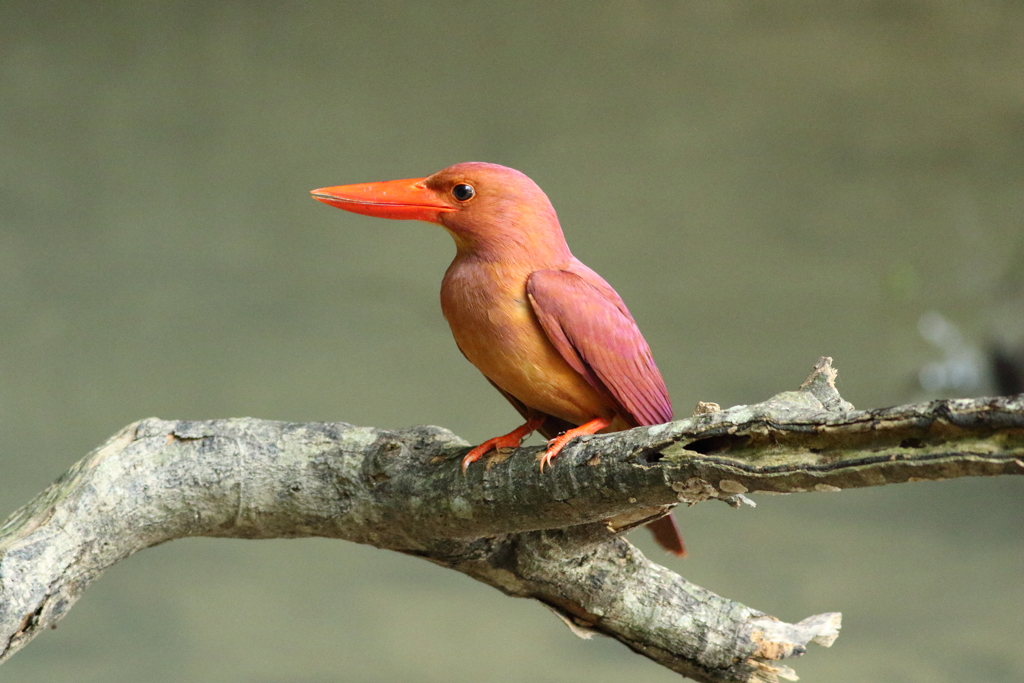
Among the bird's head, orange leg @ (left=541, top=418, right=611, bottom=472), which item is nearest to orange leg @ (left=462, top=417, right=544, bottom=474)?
orange leg @ (left=541, top=418, right=611, bottom=472)

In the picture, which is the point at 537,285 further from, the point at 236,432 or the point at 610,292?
the point at 236,432

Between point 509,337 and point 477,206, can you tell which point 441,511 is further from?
point 477,206

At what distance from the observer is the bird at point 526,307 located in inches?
56.2

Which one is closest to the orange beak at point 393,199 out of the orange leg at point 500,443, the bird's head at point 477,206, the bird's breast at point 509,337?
the bird's head at point 477,206

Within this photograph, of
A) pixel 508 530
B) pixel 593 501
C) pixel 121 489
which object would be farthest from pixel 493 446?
pixel 121 489

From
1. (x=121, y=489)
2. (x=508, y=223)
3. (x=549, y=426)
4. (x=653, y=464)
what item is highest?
(x=508, y=223)

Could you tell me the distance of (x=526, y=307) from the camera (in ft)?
4.71

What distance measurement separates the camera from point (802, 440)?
3.66 ft

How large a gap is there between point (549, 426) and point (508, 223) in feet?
1.26

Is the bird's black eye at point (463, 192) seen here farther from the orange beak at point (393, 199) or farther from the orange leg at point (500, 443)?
the orange leg at point (500, 443)

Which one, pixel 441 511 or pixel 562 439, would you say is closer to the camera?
pixel 562 439

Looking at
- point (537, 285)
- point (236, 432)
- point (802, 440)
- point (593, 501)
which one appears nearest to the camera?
point (802, 440)

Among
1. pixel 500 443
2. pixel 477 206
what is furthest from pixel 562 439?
pixel 477 206

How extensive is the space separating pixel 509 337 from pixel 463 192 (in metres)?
0.25
